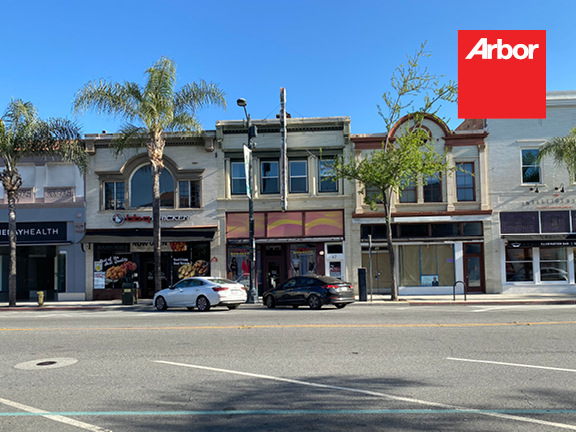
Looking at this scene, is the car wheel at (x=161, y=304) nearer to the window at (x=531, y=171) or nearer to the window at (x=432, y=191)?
the window at (x=432, y=191)

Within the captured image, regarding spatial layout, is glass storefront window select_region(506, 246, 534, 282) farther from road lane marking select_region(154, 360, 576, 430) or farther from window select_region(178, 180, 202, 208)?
road lane marking select_region(154, 360, 576, 430)

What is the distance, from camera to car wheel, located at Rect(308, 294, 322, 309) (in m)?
19.0

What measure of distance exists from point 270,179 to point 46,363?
1964 cm

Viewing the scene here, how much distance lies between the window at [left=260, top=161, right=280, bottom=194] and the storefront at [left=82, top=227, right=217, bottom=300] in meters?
3.55

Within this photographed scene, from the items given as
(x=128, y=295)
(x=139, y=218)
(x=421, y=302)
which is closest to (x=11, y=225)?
(x=139, y=218)

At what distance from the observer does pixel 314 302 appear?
1908 cm

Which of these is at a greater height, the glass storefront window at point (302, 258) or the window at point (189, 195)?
the window at point (189, 195)

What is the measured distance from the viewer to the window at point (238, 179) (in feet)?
91.1

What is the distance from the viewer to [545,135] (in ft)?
88.2

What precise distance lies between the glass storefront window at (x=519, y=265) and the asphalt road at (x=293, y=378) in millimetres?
14387

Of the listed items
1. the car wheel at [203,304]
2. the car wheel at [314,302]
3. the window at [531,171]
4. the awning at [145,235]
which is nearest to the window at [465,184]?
the window at [531,171]

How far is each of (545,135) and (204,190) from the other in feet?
59.8

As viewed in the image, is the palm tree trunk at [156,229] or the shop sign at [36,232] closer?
the palm tree trunk at [156,229]

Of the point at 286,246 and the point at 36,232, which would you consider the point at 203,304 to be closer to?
the point at 286,246
